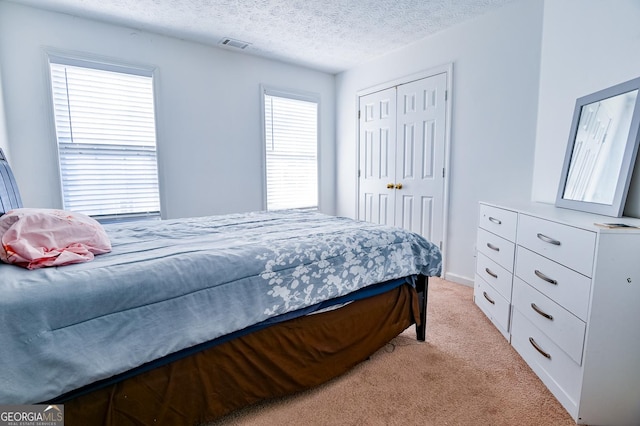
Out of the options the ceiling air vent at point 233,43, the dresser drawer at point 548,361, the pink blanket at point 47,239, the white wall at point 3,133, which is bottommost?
the dresser drawer at point 548,361

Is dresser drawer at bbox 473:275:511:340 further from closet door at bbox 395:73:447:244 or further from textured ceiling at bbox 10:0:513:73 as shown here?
textured ceiling at bbox 10:0:513:73

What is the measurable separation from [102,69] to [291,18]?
177 centimetres

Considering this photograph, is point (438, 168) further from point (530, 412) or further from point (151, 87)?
point (151, 87)

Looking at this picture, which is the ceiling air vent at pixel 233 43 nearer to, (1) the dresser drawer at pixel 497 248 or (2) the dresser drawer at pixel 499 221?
(2) the dresser drawer at pixel 499 221

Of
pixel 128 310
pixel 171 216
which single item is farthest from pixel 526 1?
pixel 171 216

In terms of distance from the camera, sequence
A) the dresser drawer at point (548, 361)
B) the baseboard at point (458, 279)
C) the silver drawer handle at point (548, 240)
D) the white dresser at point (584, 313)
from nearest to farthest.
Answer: the white dresser at point (584, 313) < the dresser drawer at point (548, 361) < the silver drawer handle at point (548, 240) < the baseboard at point (458, 279)

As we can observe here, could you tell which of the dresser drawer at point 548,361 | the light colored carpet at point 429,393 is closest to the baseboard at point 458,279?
the light colored carpet at point 429,393

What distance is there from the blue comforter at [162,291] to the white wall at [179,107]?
1.43 m

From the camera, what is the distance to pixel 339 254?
1.55 metres

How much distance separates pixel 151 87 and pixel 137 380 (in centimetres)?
282

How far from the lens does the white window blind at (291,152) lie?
382cm

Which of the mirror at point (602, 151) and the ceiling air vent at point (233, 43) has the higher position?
the ceiling air vent at point (233, 43)

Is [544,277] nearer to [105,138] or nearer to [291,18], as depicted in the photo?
[291,18]

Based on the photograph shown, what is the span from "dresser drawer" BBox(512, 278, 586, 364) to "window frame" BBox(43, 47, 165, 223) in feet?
10.3
